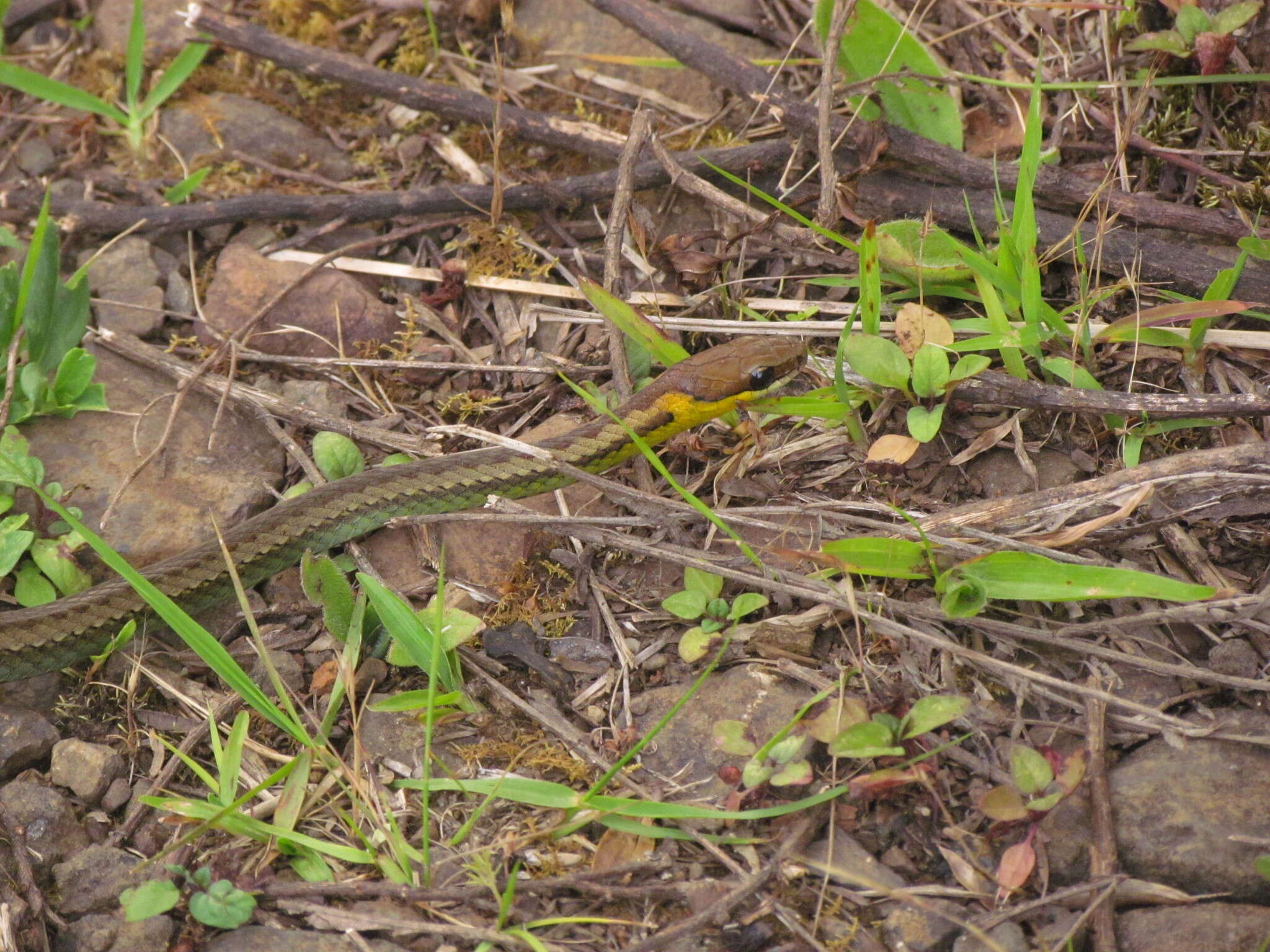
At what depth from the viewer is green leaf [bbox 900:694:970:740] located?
3.21 meters

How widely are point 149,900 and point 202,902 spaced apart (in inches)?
6.2

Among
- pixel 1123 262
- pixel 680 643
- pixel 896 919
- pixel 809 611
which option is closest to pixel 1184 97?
pixel 1123 262

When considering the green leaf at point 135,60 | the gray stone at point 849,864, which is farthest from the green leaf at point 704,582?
the green leaf at point 135,60

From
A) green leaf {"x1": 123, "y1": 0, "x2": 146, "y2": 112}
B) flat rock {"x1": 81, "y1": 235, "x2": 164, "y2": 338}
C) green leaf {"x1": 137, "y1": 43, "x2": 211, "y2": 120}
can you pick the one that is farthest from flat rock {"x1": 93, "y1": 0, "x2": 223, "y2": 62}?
flat rock {"x1": 81, "y1": 235, "x2": 164, "y2": 338}

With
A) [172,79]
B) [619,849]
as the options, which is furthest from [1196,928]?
[172,79]

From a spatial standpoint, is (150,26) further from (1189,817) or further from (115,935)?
(1189,817)

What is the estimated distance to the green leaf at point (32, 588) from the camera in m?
4.19

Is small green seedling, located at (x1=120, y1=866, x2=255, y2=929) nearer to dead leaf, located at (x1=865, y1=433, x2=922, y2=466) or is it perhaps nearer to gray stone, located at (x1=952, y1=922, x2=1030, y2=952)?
gray stone, located at (x1=952, y1=922, x2=1030, y2=952)

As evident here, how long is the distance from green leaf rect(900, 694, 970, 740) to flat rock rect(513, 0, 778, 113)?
343 centimetres

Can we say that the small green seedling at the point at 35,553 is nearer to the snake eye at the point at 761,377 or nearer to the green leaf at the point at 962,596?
the snake eye at the point at 761,377

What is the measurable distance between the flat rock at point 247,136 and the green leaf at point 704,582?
3086mm

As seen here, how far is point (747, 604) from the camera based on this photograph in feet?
12.3

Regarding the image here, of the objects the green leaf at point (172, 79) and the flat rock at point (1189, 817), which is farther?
the green leaf at point (172, 79)

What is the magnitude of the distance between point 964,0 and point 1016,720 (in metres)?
3.63
